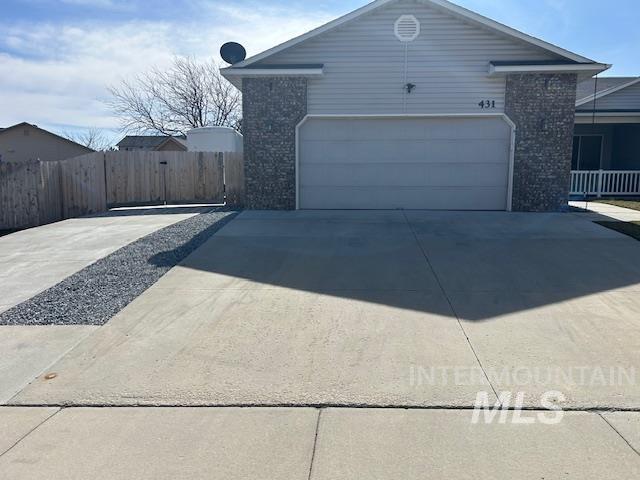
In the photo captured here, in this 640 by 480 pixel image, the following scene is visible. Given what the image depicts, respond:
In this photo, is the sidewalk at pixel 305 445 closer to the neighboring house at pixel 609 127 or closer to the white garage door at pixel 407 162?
the white garage door at pixel 407 162

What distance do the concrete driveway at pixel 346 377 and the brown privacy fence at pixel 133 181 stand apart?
990cm

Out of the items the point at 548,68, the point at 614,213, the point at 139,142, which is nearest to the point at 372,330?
the point at 548,68

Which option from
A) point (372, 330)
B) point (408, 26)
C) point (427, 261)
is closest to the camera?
point (372, 330)

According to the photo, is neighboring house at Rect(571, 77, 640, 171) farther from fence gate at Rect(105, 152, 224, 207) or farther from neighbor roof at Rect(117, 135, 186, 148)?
neighbor roof at Rect(117, 135, 186, 148)

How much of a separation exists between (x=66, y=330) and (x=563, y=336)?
17.0 ft

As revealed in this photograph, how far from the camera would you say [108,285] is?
23.4 ft

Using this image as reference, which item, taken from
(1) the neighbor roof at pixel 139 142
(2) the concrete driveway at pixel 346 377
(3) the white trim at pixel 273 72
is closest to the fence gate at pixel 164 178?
(3) the white trim at pixel 273 72

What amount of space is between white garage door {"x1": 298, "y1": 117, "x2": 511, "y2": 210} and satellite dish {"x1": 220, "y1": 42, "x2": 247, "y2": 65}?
14.2ft

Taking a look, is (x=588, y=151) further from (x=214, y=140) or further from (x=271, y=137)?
(x=214, y=140)

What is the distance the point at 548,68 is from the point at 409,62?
3.54 m

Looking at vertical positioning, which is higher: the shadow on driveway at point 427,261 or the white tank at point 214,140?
the white tank at point 214,140

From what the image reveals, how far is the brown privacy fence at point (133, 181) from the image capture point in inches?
634

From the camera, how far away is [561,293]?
664 cm

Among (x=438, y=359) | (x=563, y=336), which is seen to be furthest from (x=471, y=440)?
(x=563, y=336)
